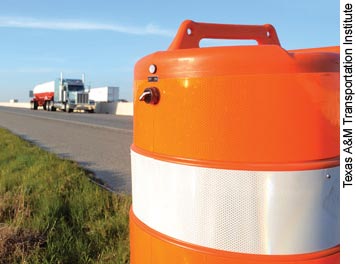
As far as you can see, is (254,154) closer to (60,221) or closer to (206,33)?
(206,33)

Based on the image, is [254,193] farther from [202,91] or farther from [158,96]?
[158,96]

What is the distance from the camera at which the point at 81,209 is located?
3.98 m

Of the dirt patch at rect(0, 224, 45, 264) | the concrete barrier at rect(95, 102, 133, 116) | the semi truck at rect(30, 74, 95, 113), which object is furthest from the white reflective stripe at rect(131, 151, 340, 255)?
the semi truck at rect(30, 74, 95, 113)

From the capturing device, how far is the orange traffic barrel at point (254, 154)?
4.60ft

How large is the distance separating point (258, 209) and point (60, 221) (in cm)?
280

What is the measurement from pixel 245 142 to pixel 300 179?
0.87 ft

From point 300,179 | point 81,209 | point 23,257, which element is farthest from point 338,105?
point 81,209

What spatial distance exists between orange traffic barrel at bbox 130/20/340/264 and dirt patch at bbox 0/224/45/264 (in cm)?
190

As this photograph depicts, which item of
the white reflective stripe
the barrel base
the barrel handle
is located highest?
the barrel handle

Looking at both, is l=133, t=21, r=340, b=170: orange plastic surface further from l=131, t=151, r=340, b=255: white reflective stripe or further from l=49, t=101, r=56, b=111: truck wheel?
l=49, t=101, r=56, b=111: truck wheel

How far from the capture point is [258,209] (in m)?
1.41

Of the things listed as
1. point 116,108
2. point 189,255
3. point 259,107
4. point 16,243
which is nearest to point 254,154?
point 259,107

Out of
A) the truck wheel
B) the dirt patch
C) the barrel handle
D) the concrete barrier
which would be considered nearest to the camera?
the barrel handle

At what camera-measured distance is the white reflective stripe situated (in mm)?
1406
